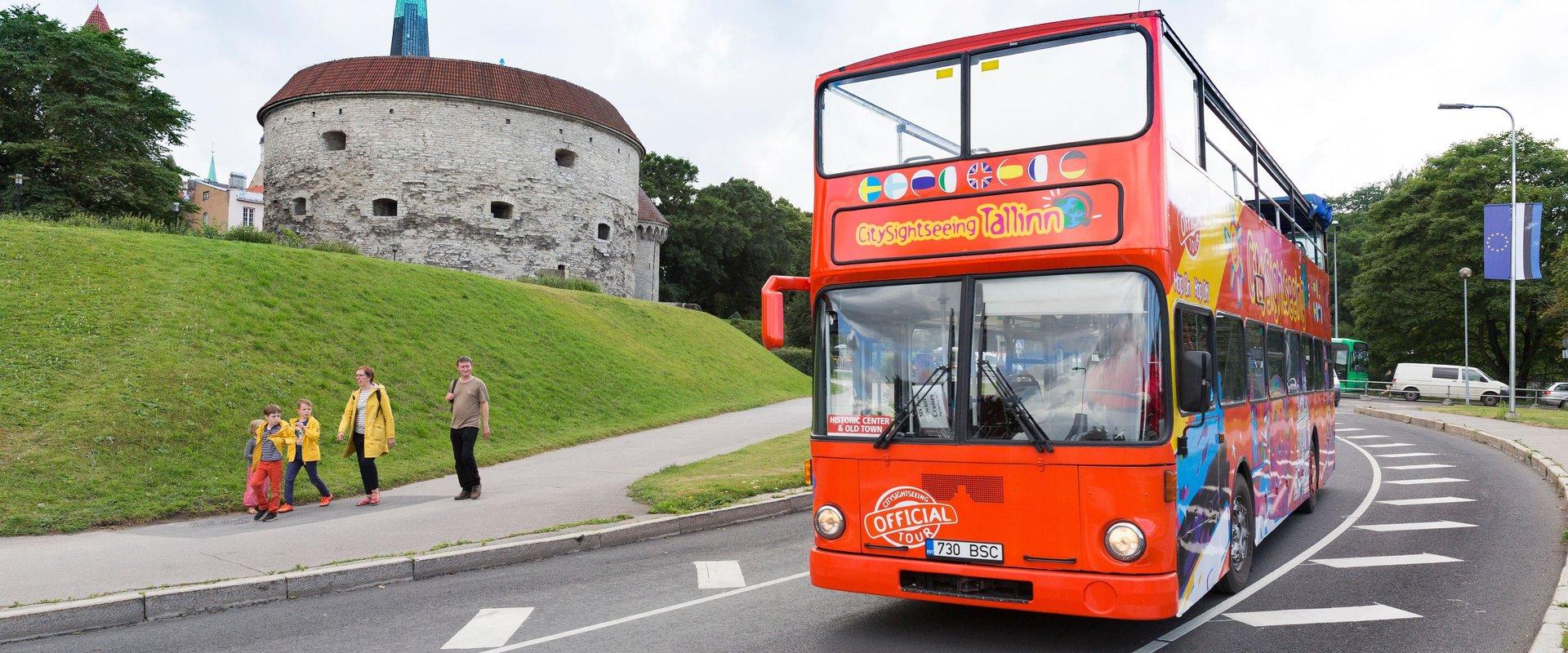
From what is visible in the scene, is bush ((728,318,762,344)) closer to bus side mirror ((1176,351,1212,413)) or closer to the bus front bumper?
the bus front bumper

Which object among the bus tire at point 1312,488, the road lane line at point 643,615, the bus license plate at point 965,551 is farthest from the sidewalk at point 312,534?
the bus tire at point 1312,488

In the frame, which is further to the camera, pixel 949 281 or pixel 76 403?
pixel 76 403

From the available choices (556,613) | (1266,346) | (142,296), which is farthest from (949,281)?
(142,296)

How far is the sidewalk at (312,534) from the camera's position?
7.74 m

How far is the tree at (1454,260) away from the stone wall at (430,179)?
41176 mm

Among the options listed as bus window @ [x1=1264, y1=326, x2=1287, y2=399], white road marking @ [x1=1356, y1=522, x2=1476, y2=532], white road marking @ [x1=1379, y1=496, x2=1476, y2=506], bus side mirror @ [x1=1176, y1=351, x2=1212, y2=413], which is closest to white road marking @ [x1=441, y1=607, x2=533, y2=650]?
bus side mirror @ [x1=1176, y1=351, x2=1212, y2=413]

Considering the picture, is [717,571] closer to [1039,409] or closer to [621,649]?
[621,649]

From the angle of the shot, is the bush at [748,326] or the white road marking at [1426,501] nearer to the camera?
the white road marking at [1426,501]

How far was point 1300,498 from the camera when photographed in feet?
34.0

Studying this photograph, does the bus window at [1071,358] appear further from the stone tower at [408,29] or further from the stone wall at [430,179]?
the stone tower at [408,29]

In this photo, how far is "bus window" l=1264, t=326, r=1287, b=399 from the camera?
332 inches

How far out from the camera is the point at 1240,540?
7.05 meters

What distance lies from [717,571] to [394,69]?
47.5 m

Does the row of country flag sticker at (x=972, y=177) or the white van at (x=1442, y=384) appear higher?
the row of country flag sticker at (x=972, y=177)
